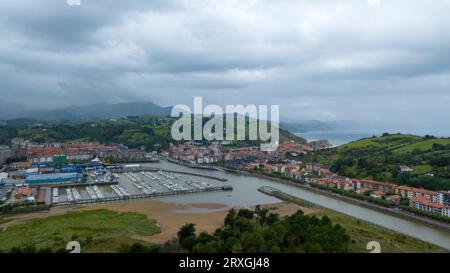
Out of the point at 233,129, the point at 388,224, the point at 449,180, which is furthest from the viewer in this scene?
the point at 233,129

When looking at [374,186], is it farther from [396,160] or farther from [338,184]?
[396,160]

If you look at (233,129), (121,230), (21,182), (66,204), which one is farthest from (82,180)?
(233,129)

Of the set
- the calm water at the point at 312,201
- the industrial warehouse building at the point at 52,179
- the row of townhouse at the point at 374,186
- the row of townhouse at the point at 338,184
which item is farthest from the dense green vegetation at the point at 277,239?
the industrial warehouse building at the point at 52,179

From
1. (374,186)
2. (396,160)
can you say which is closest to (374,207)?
(374,186)

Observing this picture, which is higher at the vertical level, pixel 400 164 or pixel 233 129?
pixel 233 129
